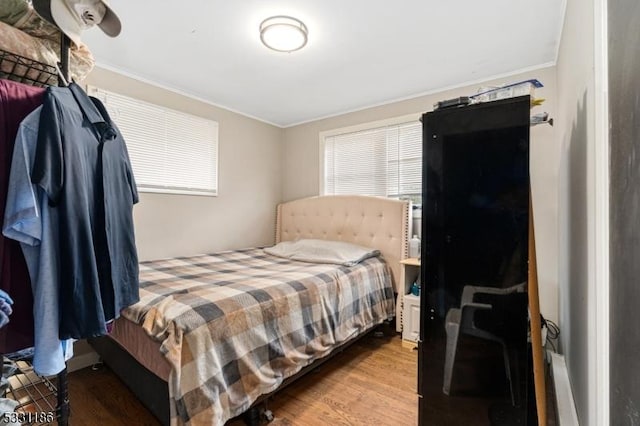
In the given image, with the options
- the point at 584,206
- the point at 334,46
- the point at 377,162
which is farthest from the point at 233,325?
the point at 377,162

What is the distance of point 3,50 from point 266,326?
151 centimetres

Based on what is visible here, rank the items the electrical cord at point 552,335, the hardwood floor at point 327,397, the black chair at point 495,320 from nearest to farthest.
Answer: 1. the black chair at point 495,320
2. the hardwood floor at point 327,397
3. the electrical cord at point 552,335

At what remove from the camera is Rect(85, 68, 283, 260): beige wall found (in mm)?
2691

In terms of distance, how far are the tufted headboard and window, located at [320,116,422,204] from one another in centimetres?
23

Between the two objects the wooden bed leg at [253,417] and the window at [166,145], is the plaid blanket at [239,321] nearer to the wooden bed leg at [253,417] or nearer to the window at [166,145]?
the wooden bed leg at [253,417]

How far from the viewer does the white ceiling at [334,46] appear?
69.0 inches

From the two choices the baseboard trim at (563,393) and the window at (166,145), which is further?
the window at (166,145)

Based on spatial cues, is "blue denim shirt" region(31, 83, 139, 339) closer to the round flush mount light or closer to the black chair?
the round flush mount light

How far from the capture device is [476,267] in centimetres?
126

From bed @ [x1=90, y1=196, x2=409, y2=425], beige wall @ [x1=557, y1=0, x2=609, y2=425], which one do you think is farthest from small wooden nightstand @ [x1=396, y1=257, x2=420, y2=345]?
beige wall @ [x1=557, y1=0, x2=609, y2=425]

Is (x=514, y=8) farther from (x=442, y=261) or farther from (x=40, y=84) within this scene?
(x=40, y=84)

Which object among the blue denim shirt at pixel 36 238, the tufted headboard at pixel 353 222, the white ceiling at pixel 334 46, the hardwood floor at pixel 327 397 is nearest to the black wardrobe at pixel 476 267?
the hardwood floor at pixel 327 397

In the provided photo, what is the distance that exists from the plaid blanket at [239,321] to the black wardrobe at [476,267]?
775mm

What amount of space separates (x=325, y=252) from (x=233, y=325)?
151 centimetres
